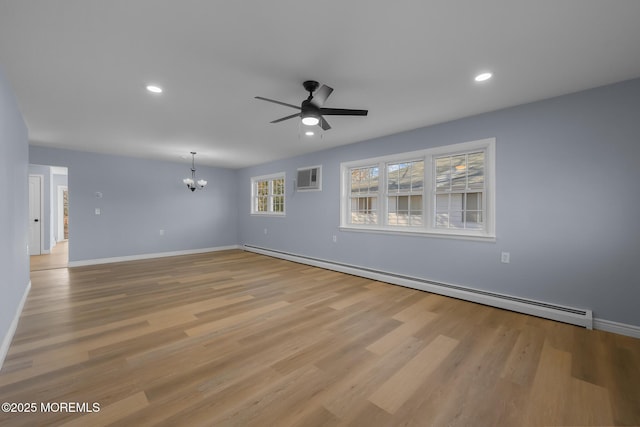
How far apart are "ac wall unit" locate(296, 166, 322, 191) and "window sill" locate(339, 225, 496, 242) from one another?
3.87 ft

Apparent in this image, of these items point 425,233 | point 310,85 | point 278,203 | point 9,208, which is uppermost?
point 310,85

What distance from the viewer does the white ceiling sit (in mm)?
1740

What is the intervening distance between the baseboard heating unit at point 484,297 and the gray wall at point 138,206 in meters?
4.36

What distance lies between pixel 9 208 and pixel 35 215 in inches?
247

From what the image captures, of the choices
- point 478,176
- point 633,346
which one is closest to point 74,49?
point 478,176

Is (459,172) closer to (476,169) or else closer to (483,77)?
(476,169)

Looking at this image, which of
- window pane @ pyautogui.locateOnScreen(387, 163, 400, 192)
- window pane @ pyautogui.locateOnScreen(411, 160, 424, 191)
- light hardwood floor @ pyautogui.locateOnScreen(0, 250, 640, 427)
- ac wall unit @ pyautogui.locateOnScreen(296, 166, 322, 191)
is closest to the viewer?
light hardwood floor @ pyautogui.locateOnScreen(0, 250, 640, 427)

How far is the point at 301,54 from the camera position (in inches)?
87.6

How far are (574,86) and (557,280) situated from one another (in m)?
2.13

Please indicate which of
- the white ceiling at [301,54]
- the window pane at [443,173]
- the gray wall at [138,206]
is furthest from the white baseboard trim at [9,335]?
the window pane at [443,173]

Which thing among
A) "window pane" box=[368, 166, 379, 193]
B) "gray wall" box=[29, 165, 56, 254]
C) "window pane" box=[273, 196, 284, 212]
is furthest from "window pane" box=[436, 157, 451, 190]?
"gray wall" box=[29, 165, 56, 254]

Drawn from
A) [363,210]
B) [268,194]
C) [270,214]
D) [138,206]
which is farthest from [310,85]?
[138,206]

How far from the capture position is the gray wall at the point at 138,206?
5.77 metres

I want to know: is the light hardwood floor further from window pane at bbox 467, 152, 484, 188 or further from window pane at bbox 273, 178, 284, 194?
window pane at bbox 273, 178, 284, 194
